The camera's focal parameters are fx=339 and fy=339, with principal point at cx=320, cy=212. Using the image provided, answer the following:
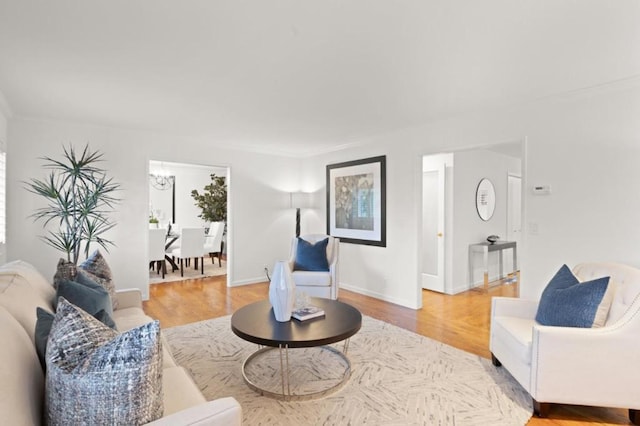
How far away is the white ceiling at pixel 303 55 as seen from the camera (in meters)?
1.84

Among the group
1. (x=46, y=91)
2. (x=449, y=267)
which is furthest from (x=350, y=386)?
(x=46, y=91)

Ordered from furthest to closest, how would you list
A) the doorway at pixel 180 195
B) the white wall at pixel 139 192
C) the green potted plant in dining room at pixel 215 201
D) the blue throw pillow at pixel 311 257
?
the green potted plant in dining room at pixel 215 201 → the doorway at pixel 180 195 → the blue throw pillow at pixel 311 257 → the white wall at pixel 139 192

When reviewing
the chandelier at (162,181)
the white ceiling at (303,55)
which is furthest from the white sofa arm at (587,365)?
the chandelier at (162,181)

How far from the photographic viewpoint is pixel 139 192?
15.2ft

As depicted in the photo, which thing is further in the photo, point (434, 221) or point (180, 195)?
point (180, 195)

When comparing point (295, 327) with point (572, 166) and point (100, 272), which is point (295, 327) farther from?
point (572, 166)

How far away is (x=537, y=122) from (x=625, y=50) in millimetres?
999

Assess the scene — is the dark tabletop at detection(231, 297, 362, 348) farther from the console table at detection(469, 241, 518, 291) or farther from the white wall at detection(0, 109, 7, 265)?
the console table at detection(469, 241, 518, 291)

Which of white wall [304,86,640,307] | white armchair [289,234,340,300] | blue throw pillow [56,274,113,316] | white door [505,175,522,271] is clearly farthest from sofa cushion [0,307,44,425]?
white door [505,175,522,271]

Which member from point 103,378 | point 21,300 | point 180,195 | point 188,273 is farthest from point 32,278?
point 180,195

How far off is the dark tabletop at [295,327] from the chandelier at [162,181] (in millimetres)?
6975

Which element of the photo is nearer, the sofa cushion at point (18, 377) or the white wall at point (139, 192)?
Result: the sofa cushion at point (18, 377)

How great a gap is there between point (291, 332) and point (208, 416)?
1163 mm

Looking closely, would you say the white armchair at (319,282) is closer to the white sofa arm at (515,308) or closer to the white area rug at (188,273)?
the white sofa arm at (515,308)
